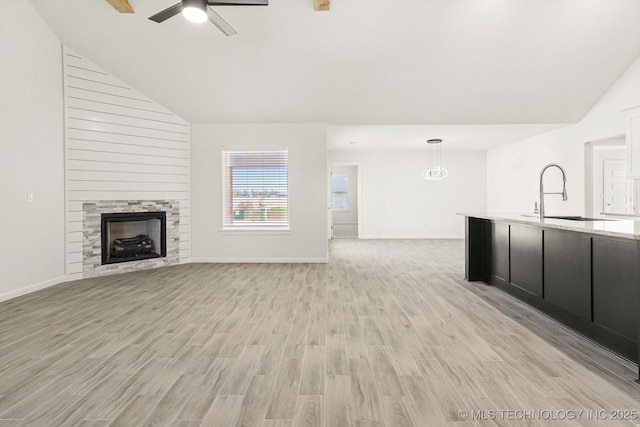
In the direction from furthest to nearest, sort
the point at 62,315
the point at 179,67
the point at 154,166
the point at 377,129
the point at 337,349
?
the point at 377,129 → the point at 154,166 → the point at 179,67 → the point at 62,315 → the point at 337,349

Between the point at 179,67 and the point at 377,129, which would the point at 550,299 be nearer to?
the point at 377,129

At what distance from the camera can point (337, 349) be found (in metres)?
2.79

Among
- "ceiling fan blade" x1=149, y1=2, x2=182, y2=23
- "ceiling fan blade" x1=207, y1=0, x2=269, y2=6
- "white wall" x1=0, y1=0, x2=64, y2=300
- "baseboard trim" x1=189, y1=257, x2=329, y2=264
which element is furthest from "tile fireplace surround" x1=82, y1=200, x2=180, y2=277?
"ceiling fan blade" x1=207, y1=0, x2=269, y2=6

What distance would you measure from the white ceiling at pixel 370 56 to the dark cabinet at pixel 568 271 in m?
2.91

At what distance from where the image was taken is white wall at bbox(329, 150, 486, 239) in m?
11.1

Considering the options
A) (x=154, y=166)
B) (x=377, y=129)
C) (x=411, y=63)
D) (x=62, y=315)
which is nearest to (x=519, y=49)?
(x=411, y=63)

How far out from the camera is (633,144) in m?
5.16

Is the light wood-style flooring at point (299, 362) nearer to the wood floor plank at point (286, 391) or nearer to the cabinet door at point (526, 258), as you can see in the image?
the wood floor plank at point (286, 391)

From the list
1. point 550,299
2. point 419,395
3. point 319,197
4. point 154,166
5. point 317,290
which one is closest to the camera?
point 419,395

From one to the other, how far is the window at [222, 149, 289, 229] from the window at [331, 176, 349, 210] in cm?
837

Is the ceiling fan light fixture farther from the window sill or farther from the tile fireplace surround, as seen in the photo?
the window sill

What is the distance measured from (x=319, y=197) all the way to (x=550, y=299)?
428 cm

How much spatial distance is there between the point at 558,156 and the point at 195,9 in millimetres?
7708

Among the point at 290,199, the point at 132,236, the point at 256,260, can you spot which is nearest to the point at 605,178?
the point at 290,199
